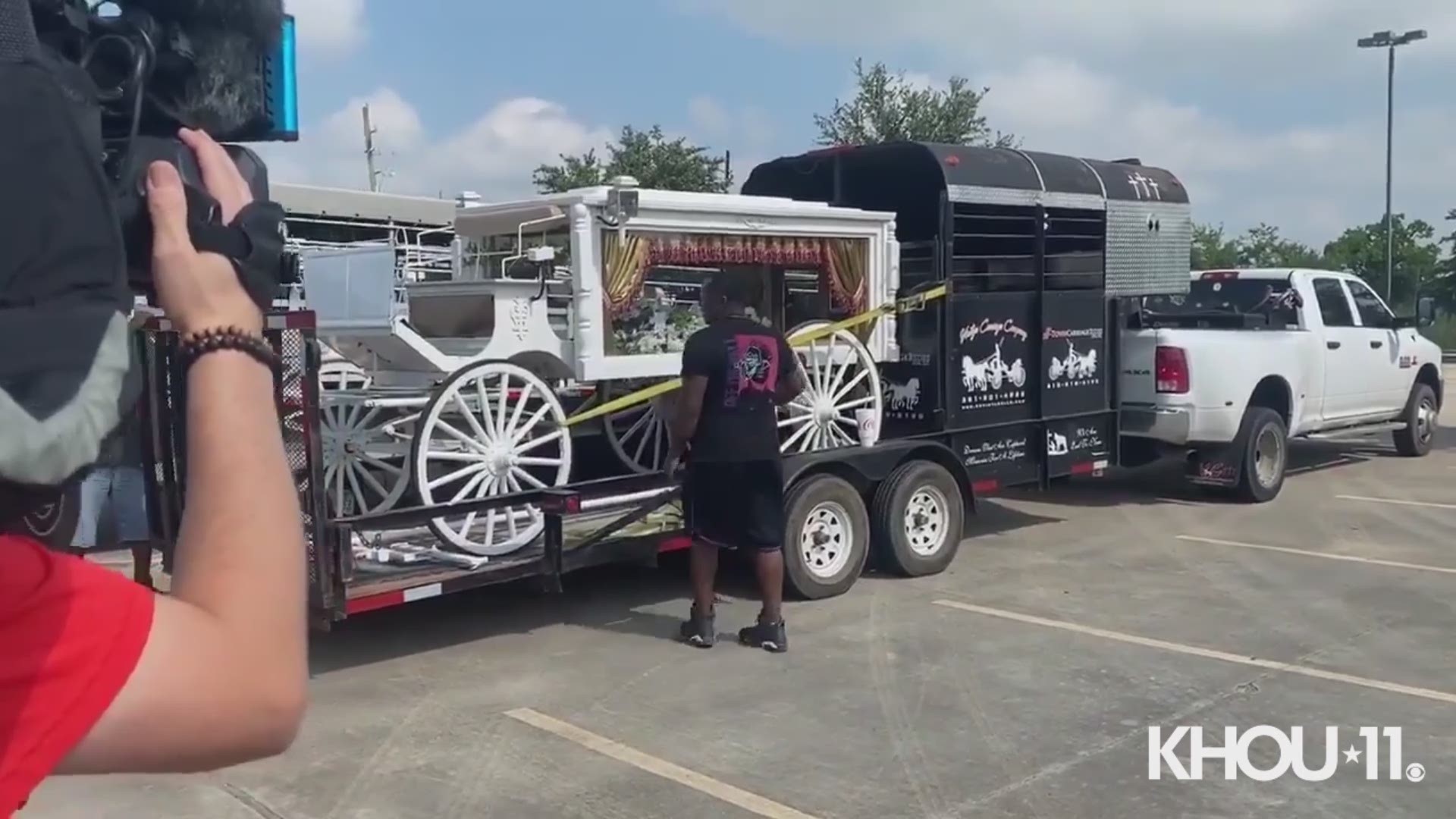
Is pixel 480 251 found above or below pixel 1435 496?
above

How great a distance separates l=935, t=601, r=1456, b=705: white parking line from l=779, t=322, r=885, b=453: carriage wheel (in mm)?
1373

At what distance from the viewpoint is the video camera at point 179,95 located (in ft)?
3.95

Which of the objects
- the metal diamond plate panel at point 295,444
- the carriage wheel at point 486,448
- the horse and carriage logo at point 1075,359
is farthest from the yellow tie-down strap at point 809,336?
the metal diamond plate panel at point 295,444

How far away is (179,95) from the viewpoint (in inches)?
53.0

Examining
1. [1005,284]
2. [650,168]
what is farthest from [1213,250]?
[1005,284]

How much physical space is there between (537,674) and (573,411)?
1999 mm

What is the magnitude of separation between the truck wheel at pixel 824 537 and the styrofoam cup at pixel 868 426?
18.2 inches

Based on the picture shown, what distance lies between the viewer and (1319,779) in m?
5.00

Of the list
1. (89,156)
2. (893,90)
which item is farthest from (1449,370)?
(89,156)

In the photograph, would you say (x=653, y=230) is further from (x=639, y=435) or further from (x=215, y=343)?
(x=215, y=343)

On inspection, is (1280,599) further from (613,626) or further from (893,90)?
(893,90)

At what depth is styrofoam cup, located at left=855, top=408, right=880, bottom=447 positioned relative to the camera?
860cm

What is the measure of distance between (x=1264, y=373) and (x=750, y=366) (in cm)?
675

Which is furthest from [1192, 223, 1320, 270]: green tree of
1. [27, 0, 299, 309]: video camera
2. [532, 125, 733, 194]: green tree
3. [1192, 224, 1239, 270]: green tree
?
[27, 0, 299, 309]: video camera
